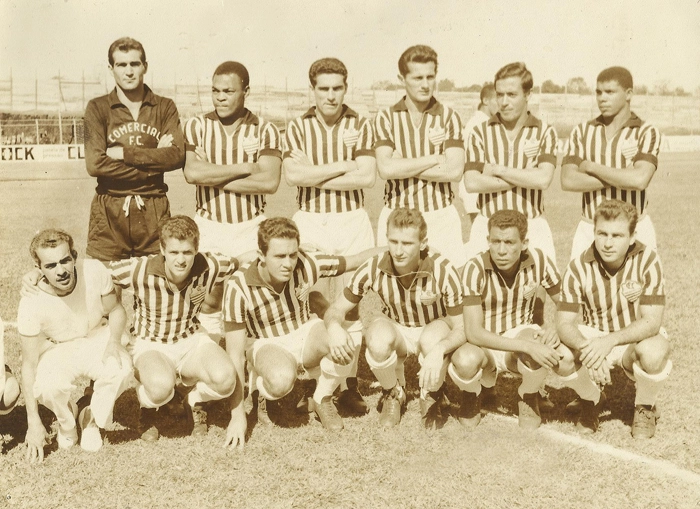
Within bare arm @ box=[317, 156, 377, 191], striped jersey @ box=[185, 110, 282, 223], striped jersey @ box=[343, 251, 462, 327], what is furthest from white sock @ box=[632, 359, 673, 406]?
striped jersey @ box=[185, 110, 282, 223]

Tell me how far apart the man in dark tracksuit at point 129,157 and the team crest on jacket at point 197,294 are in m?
0.71

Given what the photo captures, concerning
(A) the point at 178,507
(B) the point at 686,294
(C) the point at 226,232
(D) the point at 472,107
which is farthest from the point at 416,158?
(D) the point at 472,107

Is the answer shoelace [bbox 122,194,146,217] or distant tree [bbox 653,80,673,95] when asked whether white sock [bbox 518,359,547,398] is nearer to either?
shoelace [bbox 122,194,146,217]

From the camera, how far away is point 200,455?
3943mm

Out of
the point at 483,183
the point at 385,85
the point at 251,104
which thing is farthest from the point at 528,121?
the point at 385,85

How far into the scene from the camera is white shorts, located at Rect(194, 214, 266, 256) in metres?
4.97

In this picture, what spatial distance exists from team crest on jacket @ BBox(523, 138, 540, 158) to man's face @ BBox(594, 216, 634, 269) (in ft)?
2.90

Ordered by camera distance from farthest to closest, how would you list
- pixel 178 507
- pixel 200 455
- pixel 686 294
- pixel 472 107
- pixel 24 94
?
pixel 472 107 < pixel 24 94 < pixel 686 294 < pixel 200 455 < pixel 178 507

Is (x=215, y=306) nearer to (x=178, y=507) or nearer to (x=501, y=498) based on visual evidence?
(x=178, y=507)

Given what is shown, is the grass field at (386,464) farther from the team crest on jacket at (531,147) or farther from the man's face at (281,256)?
the team crest on jacket at (531,147)

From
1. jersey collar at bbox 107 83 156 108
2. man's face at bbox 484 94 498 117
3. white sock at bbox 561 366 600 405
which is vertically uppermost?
man's face at bbox 484 94 498 117

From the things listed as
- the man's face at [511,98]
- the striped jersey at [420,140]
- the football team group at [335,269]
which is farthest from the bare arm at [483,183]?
the man's face at [511,98]

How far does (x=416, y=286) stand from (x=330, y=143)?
1157 mm

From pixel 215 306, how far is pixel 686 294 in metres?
4.62
